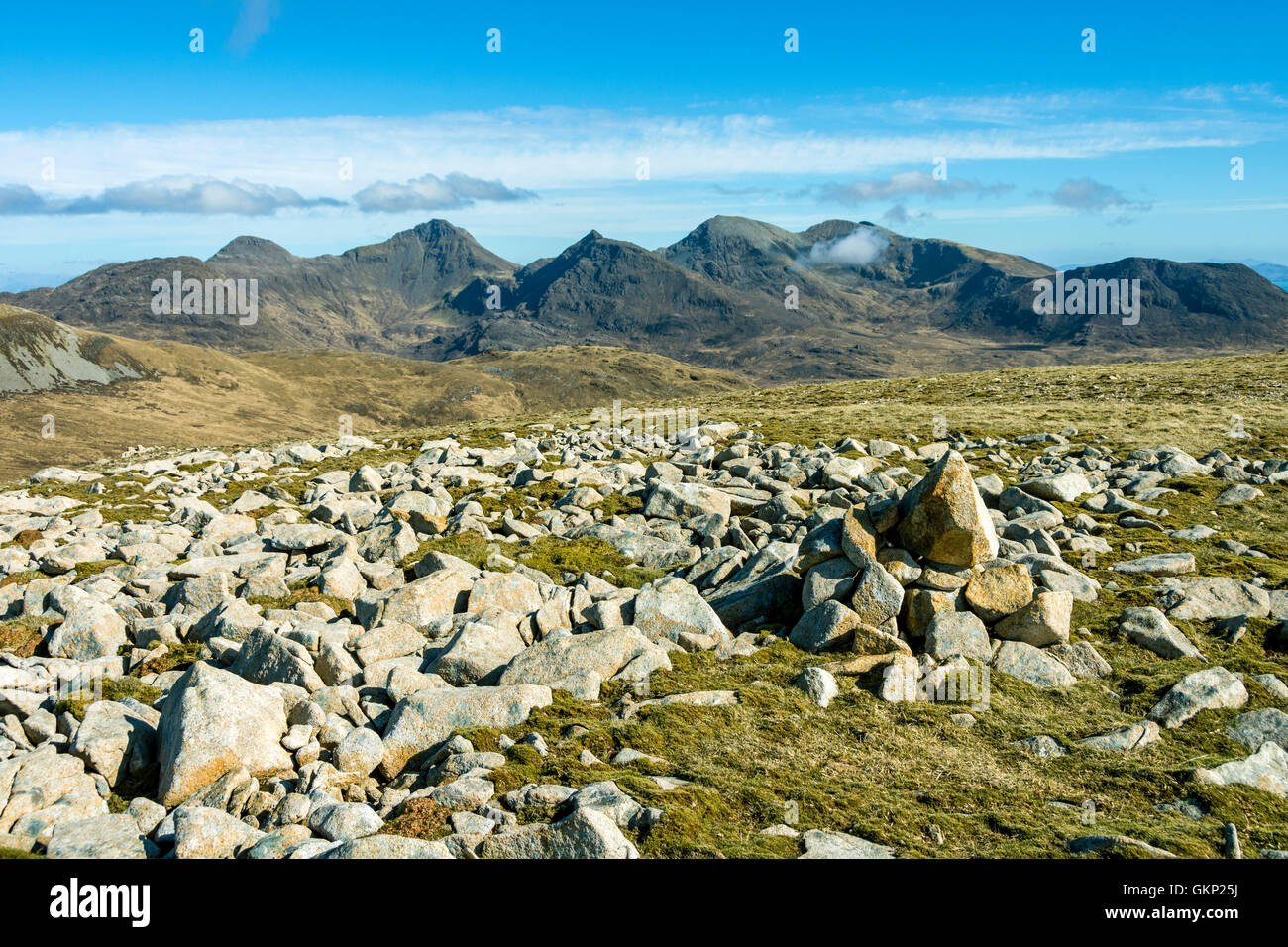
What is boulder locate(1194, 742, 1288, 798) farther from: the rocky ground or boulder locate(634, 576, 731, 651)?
boulder locate(634, 576, 731, 651)

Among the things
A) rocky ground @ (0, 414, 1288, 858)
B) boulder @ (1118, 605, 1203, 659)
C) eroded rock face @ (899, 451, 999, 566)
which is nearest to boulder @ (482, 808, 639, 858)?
rocky ground @ (0, 414, 1288, 858)

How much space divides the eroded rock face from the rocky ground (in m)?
0.07

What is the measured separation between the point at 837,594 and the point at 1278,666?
29.8 feet

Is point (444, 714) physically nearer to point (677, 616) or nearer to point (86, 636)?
point (677, 616)

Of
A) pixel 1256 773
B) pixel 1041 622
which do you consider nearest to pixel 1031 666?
pixel 1041 622

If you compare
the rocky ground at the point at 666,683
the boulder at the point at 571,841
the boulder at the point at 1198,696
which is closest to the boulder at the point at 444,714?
the rocky ground at the point at 666,683

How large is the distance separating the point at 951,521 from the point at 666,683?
830cm

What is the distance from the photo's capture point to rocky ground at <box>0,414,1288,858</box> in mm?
10312

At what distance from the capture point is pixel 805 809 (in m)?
10.9

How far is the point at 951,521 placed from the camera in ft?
59.2

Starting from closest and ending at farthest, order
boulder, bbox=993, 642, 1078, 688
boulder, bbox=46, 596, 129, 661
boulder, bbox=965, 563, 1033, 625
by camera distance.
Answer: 1. boulder, bbox=993, 642, 1078, 688
2. boulder, bbox=46, 596, 129, 661
3. boulder, bbox=965, 563, 1033, 625
